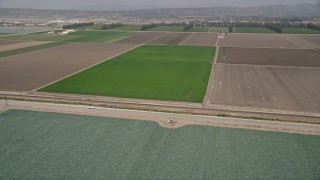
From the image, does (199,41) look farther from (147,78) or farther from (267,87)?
(267,87)

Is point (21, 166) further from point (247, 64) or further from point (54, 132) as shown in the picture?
point (247, 64)

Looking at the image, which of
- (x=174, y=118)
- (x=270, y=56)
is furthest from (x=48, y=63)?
(x=270, y=56)

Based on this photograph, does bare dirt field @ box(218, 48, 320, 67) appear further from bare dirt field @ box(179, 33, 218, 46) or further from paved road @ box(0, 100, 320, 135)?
paved road @ box(0, 100, 320, 135)

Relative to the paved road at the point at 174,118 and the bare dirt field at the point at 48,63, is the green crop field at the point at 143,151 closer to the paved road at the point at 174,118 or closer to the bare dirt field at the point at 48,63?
the paved road at the point at 174,118

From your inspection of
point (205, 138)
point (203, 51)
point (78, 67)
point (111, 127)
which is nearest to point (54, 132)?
point (111, 127)

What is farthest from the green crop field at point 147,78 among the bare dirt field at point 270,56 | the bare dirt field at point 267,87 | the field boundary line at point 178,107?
the bare dirt field at point 270,56

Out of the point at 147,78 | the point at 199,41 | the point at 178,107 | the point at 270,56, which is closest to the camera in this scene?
the point at 178,107
